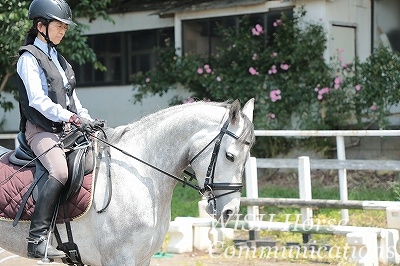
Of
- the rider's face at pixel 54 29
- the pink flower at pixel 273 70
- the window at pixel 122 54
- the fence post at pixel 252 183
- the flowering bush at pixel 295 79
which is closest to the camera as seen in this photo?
the rider's face at pixel 54 29

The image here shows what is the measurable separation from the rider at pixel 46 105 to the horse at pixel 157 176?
0.76ft

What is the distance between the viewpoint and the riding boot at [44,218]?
497 cm

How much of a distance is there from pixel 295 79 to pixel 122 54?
16.3 ft

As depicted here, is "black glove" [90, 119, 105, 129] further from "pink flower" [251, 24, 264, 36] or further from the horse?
"pink flower" [251, 24, 264, 36]

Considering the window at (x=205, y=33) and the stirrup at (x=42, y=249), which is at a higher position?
the window at (x=205, y=33)

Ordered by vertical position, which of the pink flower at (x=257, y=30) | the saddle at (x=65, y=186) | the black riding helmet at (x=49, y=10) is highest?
the pink flower at (x=257, y=30)

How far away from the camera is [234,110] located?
16.0 feet

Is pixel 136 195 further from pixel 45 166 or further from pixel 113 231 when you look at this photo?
pixel 45 166

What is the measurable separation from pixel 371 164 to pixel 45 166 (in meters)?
5.14

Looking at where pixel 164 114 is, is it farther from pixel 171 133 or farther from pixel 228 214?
pixel 228 214

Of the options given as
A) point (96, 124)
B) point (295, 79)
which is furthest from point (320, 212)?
point (96, 124)

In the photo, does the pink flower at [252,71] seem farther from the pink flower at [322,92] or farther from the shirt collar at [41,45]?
the shirt collar at [41,45]

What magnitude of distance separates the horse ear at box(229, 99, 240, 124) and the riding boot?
49.2 inches

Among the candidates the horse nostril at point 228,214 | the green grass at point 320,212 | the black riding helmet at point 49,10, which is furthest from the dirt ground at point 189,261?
the black riding helmet at point 49,10
